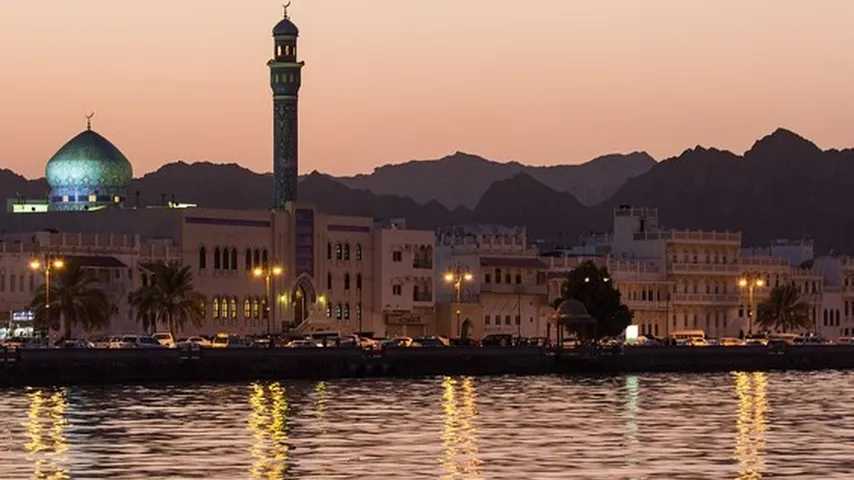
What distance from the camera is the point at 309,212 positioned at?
166250mm

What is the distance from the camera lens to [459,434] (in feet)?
264

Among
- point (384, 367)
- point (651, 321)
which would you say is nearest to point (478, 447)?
point (384, 367)

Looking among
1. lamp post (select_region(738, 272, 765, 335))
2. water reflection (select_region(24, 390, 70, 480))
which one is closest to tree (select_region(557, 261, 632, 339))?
lamp post (select_region(738, 272, 765, 335))

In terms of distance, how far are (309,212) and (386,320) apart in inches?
442

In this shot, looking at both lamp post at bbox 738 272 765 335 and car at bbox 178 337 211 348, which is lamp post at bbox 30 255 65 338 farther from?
lamp post at bbox 738 272 765 335

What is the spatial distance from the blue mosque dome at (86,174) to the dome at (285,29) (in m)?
15.4

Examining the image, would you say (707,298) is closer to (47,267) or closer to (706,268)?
(706,268)

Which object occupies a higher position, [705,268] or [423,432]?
[705,268]

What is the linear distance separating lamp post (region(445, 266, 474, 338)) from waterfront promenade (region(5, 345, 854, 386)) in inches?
950

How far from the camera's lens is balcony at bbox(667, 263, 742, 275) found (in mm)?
191000

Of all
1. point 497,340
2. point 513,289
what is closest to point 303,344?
point 497,340

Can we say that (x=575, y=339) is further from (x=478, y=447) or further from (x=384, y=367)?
(x=478, y=447)

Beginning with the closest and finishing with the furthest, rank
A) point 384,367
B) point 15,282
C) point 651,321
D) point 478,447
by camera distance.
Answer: point 478,447 < point 384,367 < point 15,282 < point 651,321

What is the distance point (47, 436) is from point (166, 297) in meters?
69.9
